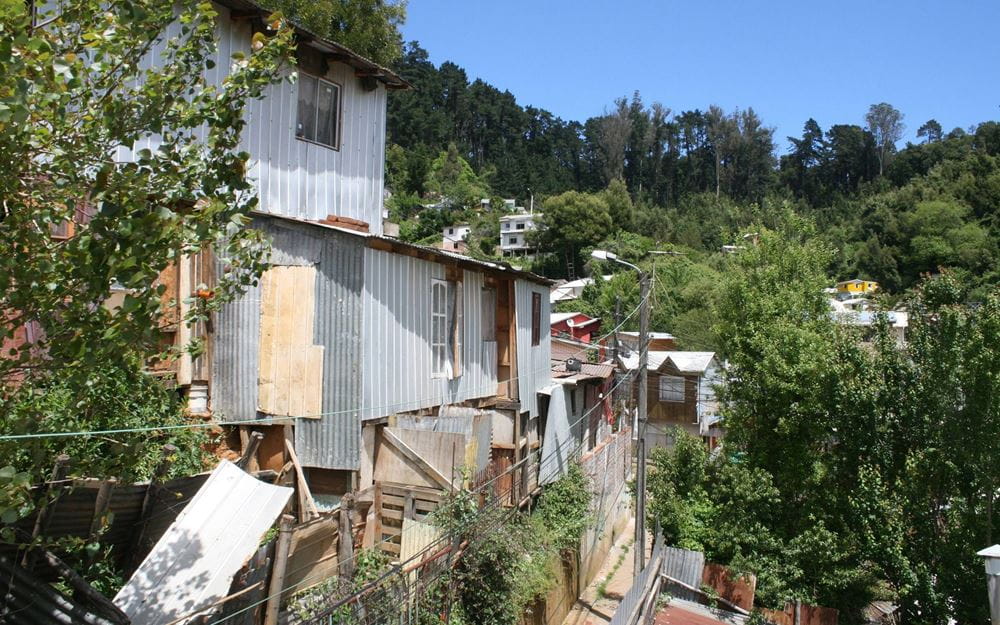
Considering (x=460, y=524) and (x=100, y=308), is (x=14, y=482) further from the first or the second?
(x=460, y=524)

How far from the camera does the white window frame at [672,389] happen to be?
35281 millimetres

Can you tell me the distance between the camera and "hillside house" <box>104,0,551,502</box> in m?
10.5

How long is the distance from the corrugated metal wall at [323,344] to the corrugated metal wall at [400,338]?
229 millimetres

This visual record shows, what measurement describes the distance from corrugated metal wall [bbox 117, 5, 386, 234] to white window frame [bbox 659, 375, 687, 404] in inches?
931

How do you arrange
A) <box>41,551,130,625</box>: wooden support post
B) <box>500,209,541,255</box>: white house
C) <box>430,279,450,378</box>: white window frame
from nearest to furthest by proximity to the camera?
<box>41,551,130,625</box>: wooden support post, <box>430,279,450,378</box>: white window frame, <box>500,209,541,255</box>: white house

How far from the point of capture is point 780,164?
106 metres

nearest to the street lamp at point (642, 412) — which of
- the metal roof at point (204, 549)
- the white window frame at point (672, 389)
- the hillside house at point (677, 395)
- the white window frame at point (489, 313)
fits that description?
the white window frame at point (489, 313)

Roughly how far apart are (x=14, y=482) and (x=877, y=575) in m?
16.7

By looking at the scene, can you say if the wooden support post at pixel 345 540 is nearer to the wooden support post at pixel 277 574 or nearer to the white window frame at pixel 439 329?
the wooden support post at pixel 277 574

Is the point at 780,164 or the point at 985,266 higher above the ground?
the point at 780,164

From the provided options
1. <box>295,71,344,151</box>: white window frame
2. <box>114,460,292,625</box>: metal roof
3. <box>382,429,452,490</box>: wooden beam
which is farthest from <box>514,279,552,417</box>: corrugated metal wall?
<box>114,460,292,625</box>: metal roof

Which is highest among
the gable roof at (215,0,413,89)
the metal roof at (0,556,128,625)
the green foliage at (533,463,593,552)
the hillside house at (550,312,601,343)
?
the gable roof at (215,0,413,89)

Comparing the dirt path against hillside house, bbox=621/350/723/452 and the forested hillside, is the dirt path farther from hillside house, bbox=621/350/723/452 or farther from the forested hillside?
the forested hillside

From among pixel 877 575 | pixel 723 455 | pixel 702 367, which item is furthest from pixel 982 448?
pixel 702 367
